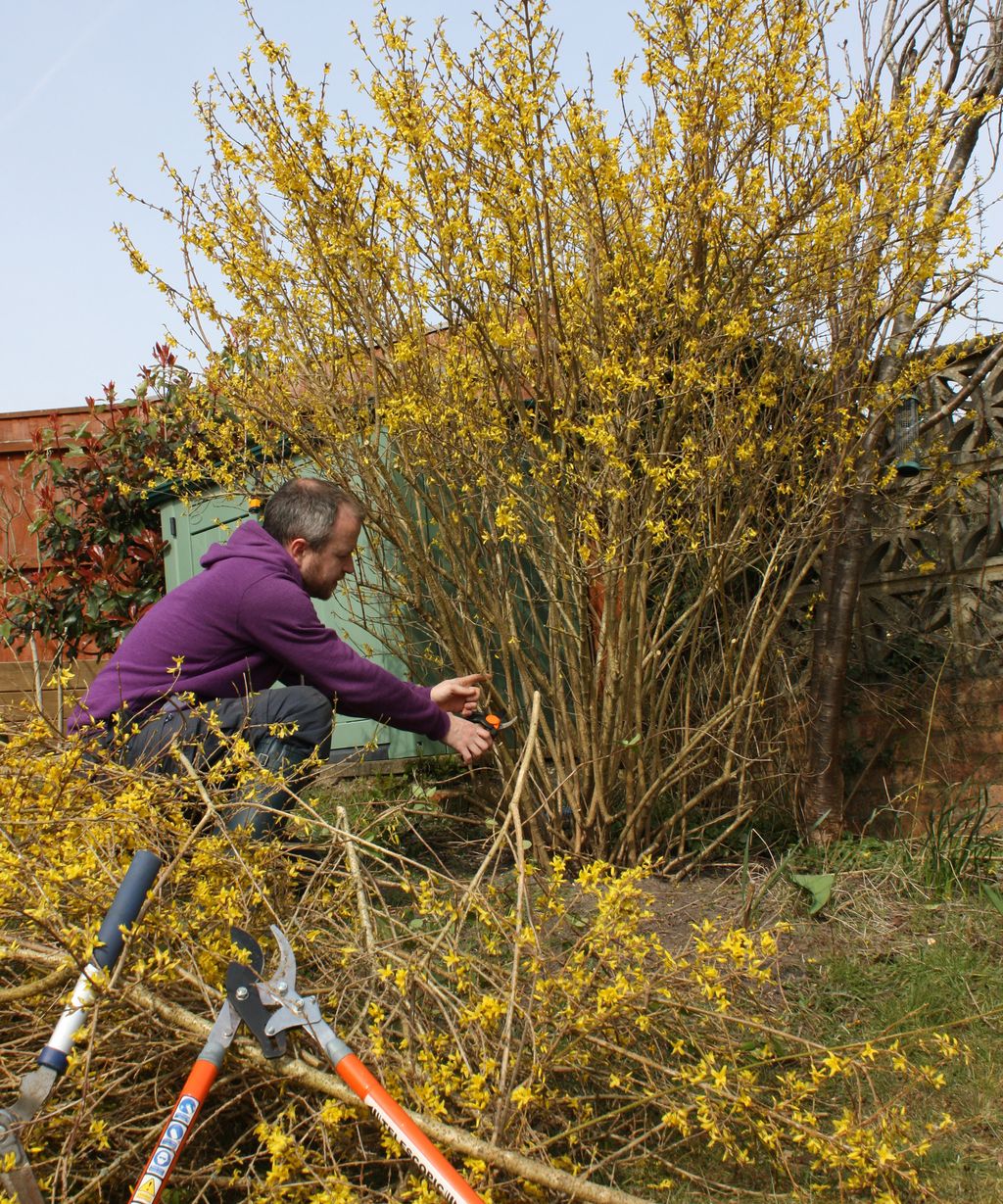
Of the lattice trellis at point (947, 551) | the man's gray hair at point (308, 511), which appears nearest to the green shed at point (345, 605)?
the man's gray hair at point (308, 511)

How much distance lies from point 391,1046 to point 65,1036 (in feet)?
1.99

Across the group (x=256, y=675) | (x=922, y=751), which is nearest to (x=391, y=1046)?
(x=256, y=675)

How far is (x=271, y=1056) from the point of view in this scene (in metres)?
2.04

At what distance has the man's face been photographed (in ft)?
12.0

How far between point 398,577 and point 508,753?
0.78 meters

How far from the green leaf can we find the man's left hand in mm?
1204

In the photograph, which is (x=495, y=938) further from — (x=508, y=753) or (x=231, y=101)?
(x=231, y=101)

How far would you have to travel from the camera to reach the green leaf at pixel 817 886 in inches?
142

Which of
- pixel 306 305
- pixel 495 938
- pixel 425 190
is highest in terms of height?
pixel 425 190

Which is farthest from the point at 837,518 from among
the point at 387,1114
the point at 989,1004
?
the point at 387,1114

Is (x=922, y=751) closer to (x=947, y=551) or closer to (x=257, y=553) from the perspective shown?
(x=947, y=551)

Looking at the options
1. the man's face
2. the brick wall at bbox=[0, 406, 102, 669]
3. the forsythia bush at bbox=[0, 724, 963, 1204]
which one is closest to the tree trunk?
the forsythia bush at bbox=[0, 724, 963, 1204]

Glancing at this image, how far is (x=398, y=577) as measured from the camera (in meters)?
4.24

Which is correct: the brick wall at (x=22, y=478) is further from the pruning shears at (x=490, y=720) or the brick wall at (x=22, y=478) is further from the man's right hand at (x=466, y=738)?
the man's right hand at (x=466, y=738)
